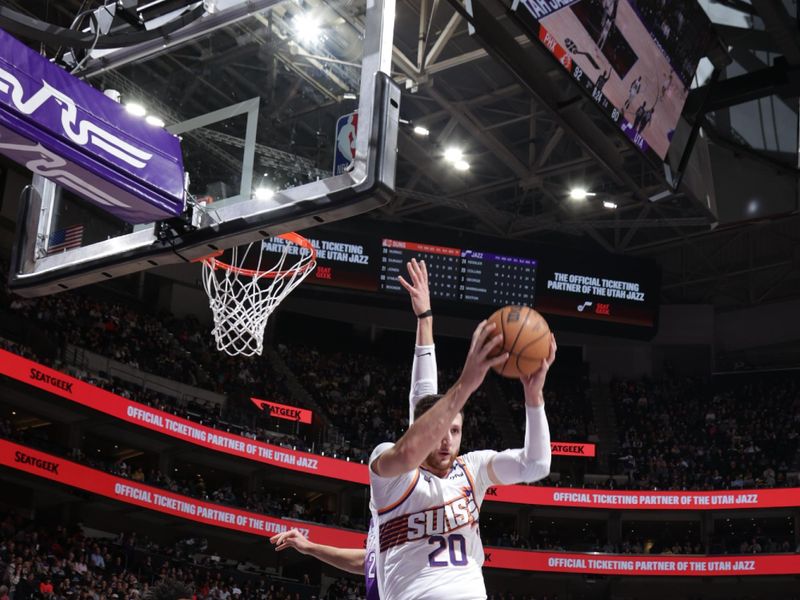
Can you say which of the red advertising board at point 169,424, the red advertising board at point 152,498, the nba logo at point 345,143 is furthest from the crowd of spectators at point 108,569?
the nba logo at point 345,143

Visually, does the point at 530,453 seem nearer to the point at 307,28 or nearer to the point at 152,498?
the point at 307,28

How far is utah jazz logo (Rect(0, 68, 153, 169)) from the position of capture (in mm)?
5109

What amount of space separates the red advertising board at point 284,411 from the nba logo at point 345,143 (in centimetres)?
2172

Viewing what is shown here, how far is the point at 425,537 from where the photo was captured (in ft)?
12.7

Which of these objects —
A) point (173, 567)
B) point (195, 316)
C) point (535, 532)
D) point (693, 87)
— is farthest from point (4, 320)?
point (535, 532)

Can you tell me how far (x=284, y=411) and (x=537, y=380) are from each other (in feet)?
77.9

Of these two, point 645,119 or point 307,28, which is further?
point 645,119

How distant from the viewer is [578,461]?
3025 centimetres

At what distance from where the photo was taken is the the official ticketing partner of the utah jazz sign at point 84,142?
517 centimetres

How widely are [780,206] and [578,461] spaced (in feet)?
68.0

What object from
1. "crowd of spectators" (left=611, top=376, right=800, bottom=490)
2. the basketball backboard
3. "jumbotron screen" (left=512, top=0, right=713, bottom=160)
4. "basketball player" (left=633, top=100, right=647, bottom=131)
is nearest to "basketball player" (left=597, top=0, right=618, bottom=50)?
"jumbotron screen" (left=512, top=0, right=713, bottom=160)

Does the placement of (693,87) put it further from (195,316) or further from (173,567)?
(195,316)

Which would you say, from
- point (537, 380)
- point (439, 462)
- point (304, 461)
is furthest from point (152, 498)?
point (537, 380)

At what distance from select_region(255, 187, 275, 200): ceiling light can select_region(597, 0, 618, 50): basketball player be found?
14.4 ft
